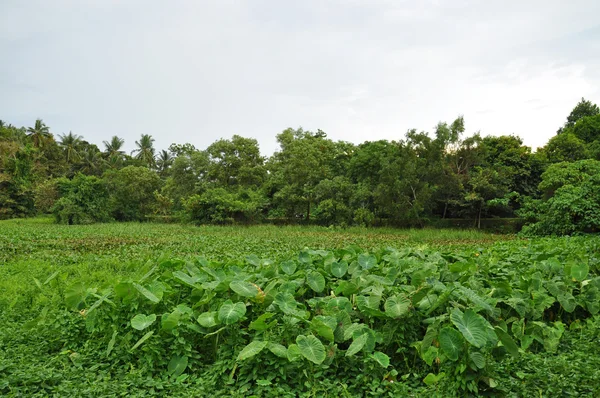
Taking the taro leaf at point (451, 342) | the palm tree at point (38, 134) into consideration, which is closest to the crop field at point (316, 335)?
the taro leaf at point (451, 342)

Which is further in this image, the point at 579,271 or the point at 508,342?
the point at 579,271

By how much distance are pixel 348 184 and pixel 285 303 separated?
62.6 feet

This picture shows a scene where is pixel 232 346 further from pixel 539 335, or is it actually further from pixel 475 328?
pixel 539 335

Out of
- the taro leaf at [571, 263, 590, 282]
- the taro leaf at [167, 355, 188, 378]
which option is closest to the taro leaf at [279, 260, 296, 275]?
the taro leaf at [167, 355, 188, 378]

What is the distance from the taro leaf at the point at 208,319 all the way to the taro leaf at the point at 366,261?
5.53 feet

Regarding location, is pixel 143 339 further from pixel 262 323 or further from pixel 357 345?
pixel 357 345

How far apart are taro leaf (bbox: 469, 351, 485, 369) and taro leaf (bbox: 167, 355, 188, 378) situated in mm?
1917

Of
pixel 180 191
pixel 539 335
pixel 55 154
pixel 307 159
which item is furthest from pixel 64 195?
pixel 539 335

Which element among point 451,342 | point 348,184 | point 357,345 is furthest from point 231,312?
point 348,184

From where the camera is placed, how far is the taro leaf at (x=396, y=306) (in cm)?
299

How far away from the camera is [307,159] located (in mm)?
23078

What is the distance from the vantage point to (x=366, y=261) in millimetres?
4223

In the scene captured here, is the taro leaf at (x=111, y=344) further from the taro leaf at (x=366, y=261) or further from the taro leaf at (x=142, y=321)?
the taro leaf at (x=366, y=261)

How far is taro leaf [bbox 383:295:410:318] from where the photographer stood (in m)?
2.99
